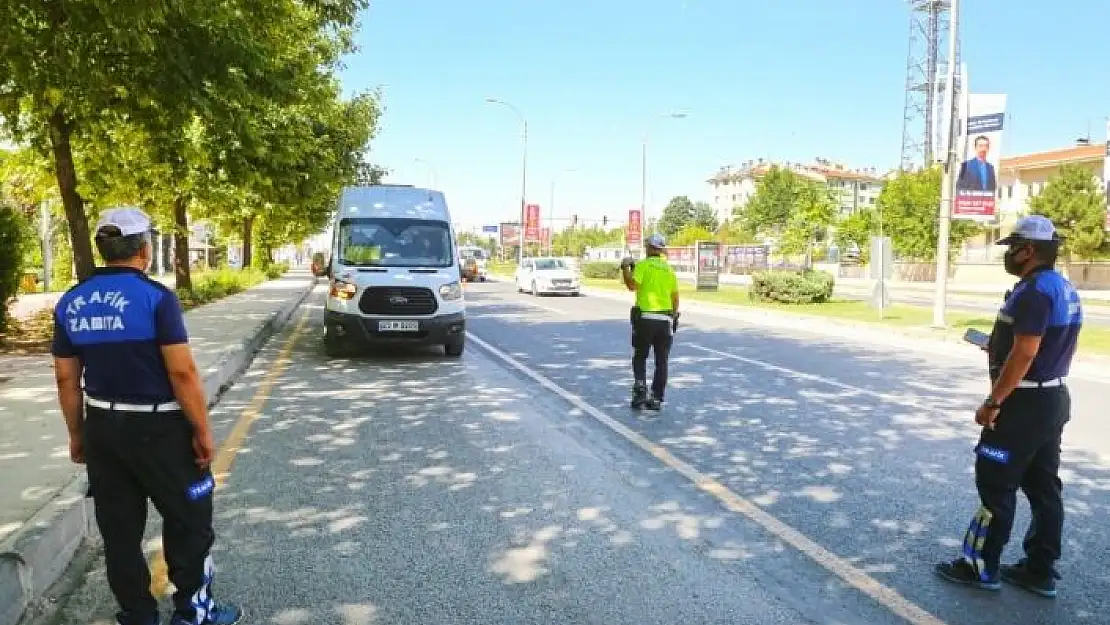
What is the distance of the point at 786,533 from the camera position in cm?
477

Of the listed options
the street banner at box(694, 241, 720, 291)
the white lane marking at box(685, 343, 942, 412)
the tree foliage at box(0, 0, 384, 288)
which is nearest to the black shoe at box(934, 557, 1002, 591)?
the white lane marking at box(685, 343, 942, 412)

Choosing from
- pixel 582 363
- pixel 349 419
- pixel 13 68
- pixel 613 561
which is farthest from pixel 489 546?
pixel 13 68

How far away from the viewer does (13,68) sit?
1055 centimetres

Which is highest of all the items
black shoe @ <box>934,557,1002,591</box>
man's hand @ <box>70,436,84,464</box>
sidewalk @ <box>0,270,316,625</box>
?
man's hand @ <box>70,436,84,464</box>

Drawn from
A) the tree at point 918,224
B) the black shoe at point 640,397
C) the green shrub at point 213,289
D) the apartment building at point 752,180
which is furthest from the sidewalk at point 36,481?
the apartment building at point 752,180

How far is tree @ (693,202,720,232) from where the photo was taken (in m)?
143

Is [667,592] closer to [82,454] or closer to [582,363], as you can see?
[82,454]

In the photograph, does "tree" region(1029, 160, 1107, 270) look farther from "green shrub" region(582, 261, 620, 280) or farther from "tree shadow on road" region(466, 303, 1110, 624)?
"tree shadow on road" region(466, 303, 1110, 624)

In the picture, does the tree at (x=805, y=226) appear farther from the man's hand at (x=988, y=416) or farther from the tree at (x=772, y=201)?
the tree at (x=772, y=201)

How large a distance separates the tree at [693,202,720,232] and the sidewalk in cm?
13514

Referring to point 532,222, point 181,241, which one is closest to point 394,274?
point 181,241

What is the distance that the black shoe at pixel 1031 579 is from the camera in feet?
13.1

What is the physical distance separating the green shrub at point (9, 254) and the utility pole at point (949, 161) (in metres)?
17.6

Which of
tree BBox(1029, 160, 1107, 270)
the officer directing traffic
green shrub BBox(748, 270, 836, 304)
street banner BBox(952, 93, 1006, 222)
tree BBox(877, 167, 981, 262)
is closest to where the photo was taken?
the officer directing traffic
